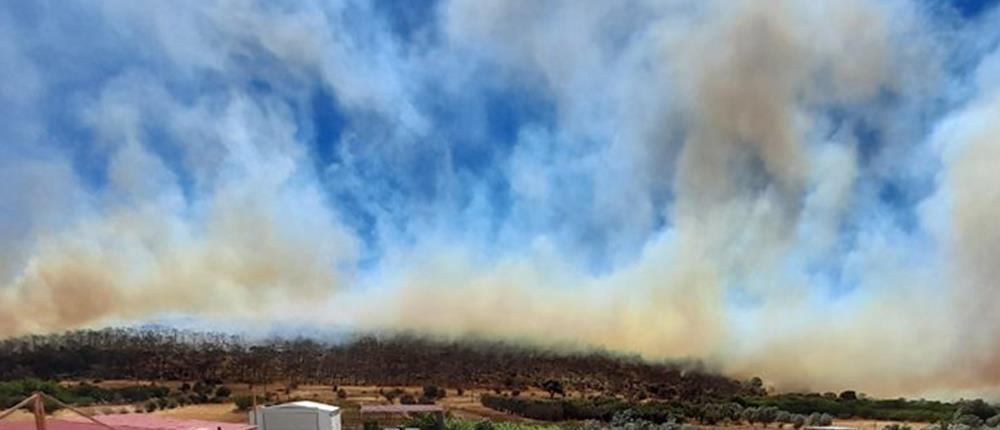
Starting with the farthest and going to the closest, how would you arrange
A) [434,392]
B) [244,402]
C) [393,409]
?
[434,392] → [244,402] → [393,409]

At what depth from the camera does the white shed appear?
29.5ft

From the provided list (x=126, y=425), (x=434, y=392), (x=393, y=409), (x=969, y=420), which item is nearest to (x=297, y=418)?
(x=126, y=425)

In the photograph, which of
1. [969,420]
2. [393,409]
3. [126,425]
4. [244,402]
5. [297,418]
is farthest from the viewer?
[244,402]

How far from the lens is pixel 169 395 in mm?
20594

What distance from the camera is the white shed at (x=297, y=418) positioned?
8992 millimetres

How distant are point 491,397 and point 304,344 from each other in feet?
18.5

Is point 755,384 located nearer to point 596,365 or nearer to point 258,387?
point 596,365

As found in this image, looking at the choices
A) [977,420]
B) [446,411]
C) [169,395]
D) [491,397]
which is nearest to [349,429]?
[446,411]

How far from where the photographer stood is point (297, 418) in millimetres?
9055

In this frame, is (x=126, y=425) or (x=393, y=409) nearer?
(x=126, y=425)

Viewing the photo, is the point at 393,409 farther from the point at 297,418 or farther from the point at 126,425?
the point at 126,425

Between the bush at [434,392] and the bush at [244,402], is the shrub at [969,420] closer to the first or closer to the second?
the bush at [434,392]

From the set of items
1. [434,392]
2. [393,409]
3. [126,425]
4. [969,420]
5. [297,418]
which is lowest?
[969,420]

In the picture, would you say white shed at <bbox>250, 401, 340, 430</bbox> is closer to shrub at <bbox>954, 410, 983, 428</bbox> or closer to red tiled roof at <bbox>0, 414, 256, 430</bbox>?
red tiled roof at <bbox>0, 414, 256, 430</bbox>
